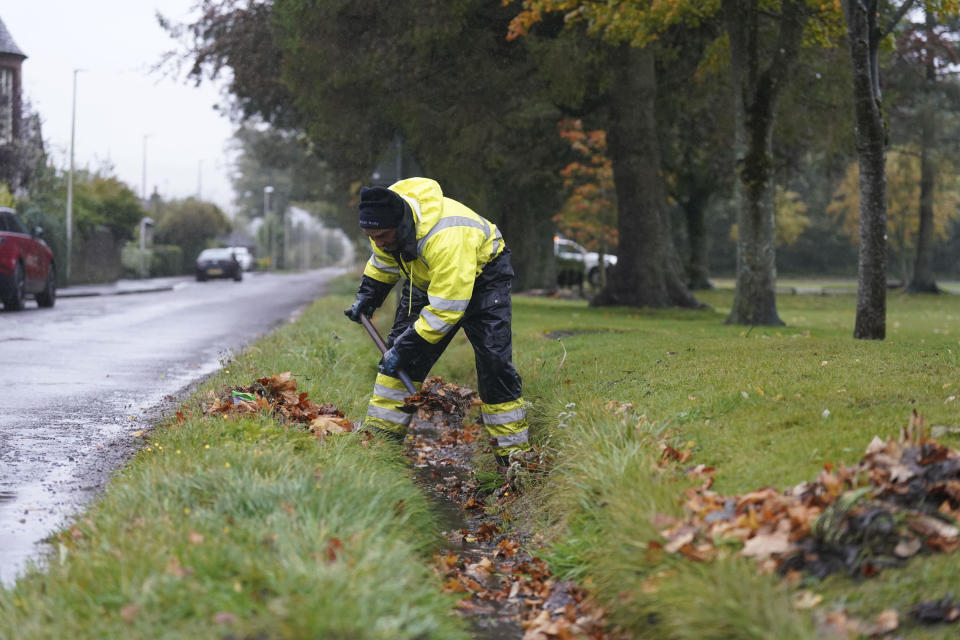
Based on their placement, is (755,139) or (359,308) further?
(755,139)

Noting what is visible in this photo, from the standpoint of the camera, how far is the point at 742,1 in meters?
14.2

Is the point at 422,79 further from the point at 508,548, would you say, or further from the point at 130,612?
the point at 130,612

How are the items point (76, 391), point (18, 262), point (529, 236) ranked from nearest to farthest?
point (76, 391) → point (18, 262) → point (529, 236)

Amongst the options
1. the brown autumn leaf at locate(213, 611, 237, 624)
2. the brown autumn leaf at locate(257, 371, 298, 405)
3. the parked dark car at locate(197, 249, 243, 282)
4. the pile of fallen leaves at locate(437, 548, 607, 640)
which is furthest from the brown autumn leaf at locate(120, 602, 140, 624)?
the parked dark car at locate(197, 249, 243, 282)

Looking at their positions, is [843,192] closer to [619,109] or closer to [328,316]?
[619,109]

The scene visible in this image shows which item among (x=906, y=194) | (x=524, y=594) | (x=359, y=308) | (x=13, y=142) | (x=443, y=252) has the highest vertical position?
(x=13, y=142)

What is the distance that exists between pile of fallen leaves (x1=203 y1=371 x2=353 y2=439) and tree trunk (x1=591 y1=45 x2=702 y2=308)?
12.9m

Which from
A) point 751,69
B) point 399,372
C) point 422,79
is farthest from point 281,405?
point 422,79

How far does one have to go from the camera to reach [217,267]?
4659 cm

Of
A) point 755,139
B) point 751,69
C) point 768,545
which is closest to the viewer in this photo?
point 768,545

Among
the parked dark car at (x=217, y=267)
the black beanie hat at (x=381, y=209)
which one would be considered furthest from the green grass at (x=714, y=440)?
the parked dark car at (x=217, y=267)

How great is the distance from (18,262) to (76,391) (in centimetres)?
1161

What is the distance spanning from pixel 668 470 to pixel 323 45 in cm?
1535

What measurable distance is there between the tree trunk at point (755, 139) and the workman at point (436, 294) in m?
8.44
